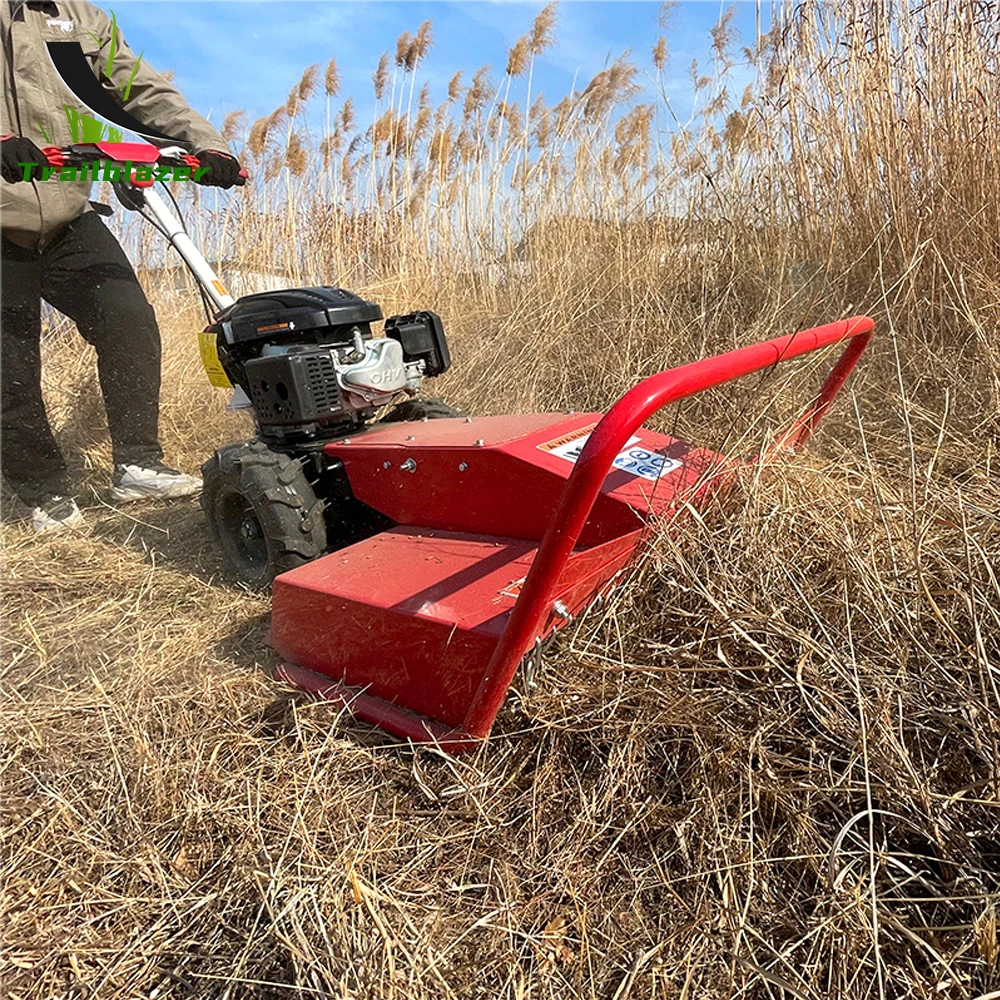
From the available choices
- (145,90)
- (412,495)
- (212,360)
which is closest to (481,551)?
(412,495)

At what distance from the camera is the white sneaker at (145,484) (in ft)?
9.84

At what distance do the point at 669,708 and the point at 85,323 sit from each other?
8.57 feet

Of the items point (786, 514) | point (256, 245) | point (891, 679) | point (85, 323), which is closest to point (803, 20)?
point (786, 514)

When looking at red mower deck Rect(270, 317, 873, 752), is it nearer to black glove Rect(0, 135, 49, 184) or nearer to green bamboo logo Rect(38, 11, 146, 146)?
black glove Rect(0, 135, 49, 184)

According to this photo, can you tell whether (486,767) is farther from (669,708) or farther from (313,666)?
(313,666)

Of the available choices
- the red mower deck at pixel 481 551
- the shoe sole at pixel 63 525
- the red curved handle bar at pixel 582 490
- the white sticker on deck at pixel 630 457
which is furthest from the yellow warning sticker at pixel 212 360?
the red curved handle bar at pixel 582 490

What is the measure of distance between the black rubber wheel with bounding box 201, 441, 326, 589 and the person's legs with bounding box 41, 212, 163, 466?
3.15ft

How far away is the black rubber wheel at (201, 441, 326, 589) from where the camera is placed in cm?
197

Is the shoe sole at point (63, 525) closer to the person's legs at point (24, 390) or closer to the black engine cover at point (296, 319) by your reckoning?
the person's legs at point (24, 390)

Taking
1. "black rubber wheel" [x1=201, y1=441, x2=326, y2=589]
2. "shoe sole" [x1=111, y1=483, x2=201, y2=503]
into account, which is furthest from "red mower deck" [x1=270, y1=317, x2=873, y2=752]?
"shoe sole" [x1=111, y1=483, x2=201, y2=503]

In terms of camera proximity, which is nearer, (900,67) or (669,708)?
(669,708)

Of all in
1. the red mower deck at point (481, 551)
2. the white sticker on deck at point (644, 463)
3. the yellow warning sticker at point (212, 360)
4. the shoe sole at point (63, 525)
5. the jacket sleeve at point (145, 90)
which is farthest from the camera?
the shoe sole at point (63, 525)

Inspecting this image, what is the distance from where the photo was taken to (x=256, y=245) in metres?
4.68

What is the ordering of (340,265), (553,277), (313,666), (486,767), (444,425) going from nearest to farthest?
1. (486,767)
2. (313,666)
3. (444,425)
4. (553,277)
5. (340,265)
